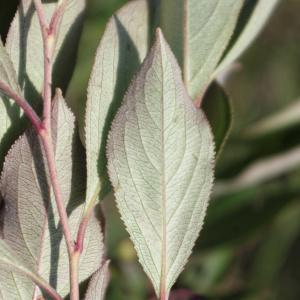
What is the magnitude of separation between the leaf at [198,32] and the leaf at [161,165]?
0.10 m

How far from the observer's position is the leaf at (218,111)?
0.73 metres

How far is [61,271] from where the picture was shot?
61 centimetres

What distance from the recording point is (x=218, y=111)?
770mm

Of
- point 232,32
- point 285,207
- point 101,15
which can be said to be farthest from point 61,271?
point 101,15

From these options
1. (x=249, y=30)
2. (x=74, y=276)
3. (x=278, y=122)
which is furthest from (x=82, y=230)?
(x=278, y=122)

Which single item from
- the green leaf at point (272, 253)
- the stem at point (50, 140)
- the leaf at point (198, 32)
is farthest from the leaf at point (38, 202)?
the green leaf at point (272, 253)

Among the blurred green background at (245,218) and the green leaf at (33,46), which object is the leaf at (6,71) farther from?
the blurred green background at (245,218)

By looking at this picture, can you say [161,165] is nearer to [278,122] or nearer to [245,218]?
[278,122]

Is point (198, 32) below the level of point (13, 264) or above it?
above

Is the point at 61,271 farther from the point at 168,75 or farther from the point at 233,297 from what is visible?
the point at 233,297

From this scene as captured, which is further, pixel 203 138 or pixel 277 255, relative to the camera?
pixel 277 255

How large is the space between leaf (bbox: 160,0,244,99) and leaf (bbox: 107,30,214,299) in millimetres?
105

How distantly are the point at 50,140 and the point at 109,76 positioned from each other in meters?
0.09

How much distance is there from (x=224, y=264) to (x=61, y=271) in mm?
867
